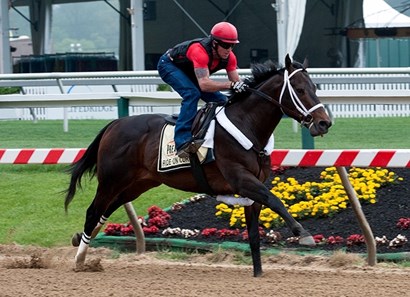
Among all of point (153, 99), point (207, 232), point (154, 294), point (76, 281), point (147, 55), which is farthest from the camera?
point (147, 55)

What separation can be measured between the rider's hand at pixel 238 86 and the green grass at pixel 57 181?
2.54m

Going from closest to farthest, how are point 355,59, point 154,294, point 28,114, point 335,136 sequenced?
point 154,294, point 335,136, point 28,114, point 355,59

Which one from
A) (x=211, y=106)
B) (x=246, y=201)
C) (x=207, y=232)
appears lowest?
(x=207, y=232)

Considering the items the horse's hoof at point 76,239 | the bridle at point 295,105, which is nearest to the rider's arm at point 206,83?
the bridle at point 295,105

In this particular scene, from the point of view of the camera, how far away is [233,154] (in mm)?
8141

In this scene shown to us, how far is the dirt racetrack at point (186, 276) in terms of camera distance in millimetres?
7301

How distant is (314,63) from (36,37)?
27.1 ft

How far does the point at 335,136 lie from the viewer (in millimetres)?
12141

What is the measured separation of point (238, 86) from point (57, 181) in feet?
Answer: 13.9

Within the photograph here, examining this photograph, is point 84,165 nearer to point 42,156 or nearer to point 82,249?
point 42,156

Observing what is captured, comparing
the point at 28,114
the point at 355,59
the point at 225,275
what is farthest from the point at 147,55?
the point at 225,275

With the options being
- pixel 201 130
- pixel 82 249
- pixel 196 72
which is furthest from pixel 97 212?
pixel 196 72

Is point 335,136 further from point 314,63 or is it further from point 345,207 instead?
point 314,63

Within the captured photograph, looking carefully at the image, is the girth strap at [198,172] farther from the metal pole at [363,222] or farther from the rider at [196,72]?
the metal pole at [363,222]
